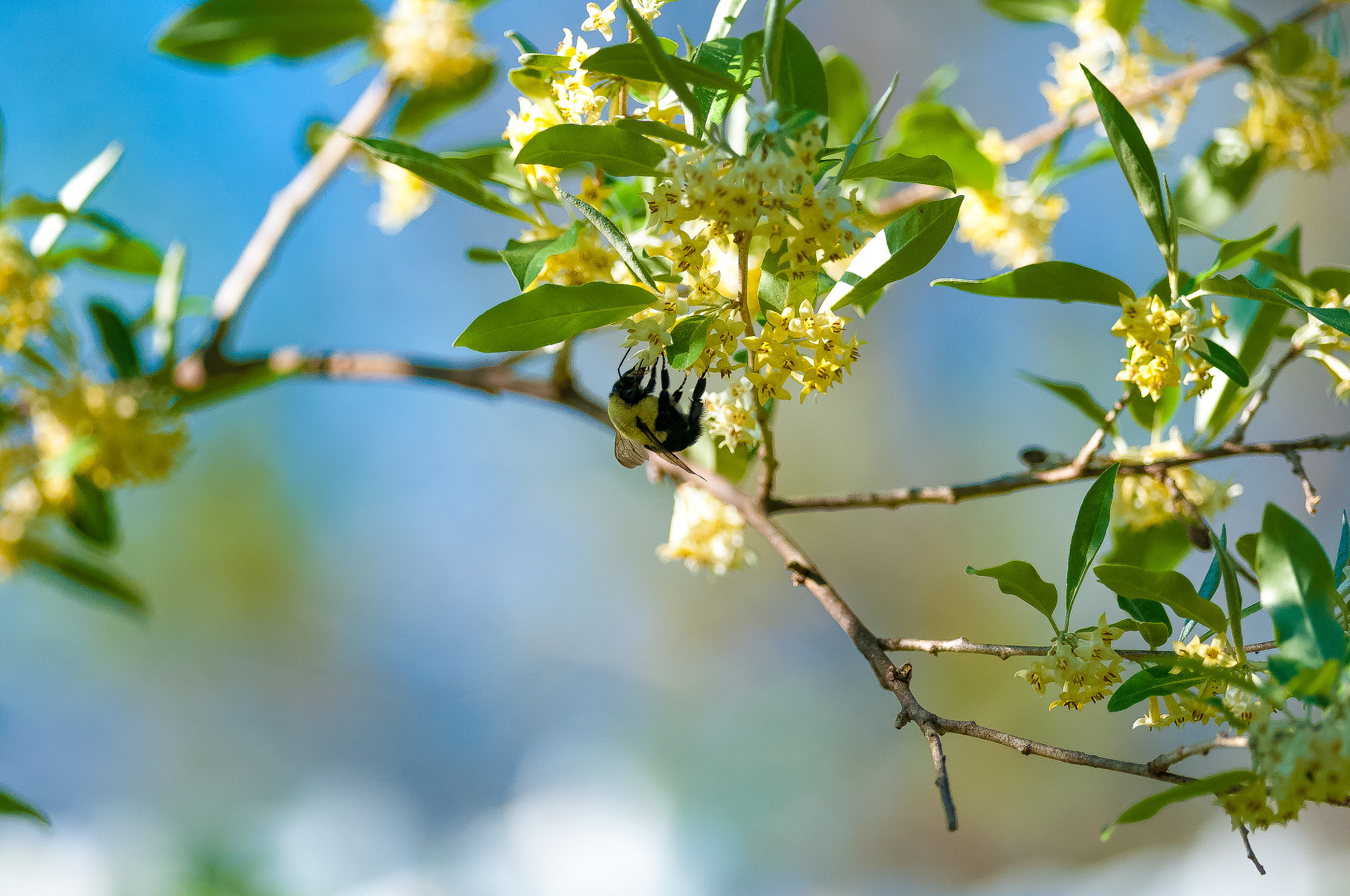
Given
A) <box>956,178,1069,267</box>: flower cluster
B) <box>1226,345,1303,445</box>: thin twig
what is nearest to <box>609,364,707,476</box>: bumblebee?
<box>1226,345,1303,445</box>: thin twig

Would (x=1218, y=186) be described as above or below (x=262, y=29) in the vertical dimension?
below

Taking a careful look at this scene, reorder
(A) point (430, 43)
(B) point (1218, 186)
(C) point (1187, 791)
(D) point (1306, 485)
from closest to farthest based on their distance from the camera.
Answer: (C) point (1187, 791), (D) point (1306, 485), (B) point (1218, 186), (A) point (430, 43)

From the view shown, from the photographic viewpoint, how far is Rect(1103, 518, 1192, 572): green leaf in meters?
0.85

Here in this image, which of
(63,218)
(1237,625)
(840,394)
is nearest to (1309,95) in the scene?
(1237,625)

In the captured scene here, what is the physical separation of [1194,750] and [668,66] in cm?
43

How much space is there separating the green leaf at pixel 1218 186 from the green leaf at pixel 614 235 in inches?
30.4

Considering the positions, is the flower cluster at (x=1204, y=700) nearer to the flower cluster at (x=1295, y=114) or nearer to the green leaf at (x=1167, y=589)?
the green leaf at (x=1167, y=589)

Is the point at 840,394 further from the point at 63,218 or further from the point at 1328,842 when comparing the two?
the point at 63,218

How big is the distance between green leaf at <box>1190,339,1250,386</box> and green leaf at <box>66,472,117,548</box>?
1158 mm

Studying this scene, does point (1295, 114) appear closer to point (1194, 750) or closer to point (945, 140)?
point (945, 140)

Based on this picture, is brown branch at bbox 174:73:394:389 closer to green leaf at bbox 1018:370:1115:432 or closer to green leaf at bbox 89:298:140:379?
green leaf at bbox 89:298:140:379

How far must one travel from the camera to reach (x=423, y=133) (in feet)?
4.50

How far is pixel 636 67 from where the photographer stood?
1.70 feet

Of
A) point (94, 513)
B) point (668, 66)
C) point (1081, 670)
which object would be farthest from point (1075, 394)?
point (94, 513)
